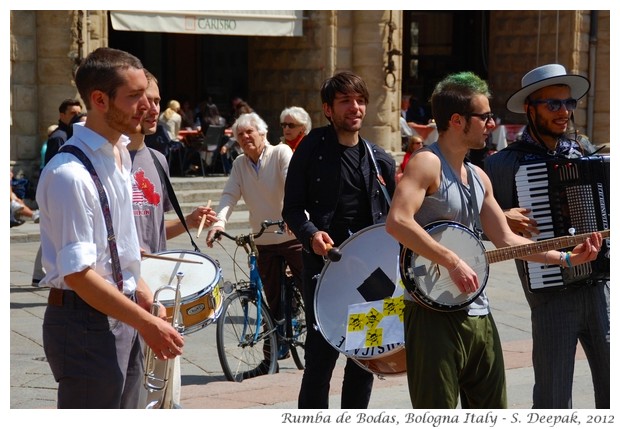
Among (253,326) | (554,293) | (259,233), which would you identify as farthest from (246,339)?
(554,293)

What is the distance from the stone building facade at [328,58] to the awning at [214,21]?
0.34 meters

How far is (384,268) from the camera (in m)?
5.38

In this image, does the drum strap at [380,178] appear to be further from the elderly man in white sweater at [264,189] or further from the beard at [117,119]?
the beard at [117,119]

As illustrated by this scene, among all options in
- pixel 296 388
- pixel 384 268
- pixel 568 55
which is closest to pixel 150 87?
pixel 384 268

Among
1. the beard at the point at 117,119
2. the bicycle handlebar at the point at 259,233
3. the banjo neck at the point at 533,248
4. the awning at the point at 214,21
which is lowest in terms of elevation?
the bicycle handlebar at the point at 259,233

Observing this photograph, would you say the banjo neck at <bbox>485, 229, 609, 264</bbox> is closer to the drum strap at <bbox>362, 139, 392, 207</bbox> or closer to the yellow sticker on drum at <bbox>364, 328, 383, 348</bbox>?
the yellow sticker on drum at <bbox>364, 328, 383, 348</bbox>

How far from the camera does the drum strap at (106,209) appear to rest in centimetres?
374

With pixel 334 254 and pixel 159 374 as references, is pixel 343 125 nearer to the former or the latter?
pixel 334 254

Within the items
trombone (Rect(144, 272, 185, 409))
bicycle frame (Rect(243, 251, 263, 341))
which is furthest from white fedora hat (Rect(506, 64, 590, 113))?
bicycle frame (Rect(243, 251, 263, 341))

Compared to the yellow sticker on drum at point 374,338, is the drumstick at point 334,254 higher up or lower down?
higher up

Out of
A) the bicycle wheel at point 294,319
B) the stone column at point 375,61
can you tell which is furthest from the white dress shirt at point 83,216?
the stone column at point 375,61
